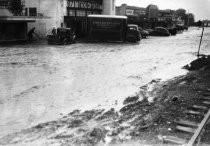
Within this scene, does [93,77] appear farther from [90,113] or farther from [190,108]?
[190,108]

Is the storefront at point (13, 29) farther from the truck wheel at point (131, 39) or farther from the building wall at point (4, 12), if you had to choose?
the truck wheel at point (131, 39)

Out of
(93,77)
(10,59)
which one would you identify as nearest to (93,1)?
(10,59)

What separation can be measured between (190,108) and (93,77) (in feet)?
23.7

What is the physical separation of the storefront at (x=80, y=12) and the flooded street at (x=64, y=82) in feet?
63.2

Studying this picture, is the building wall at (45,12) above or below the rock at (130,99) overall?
above

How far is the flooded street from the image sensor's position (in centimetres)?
983

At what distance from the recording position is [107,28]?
35125mm

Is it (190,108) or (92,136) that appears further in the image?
(190,108)

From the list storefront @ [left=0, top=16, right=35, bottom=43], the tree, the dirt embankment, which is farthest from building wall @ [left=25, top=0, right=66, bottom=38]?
the dirt embankment

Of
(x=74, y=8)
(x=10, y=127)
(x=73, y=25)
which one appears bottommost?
(x=10, y=127)

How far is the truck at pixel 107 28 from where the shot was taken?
34.9 m

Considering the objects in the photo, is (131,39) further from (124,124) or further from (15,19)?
(124,124)

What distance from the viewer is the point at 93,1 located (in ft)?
160

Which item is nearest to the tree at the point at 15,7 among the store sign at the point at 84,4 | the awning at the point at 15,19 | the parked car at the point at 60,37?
the awning at the point at 15,19
